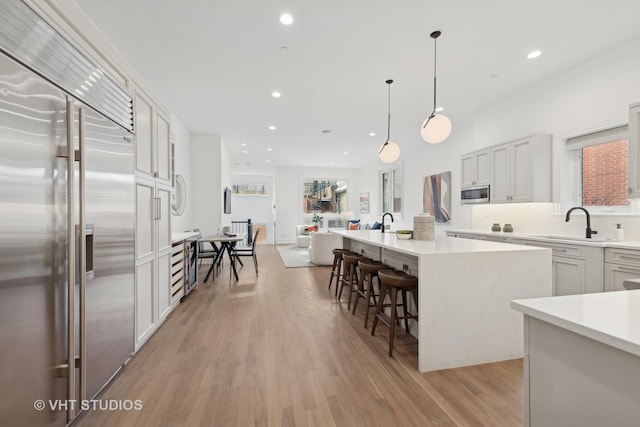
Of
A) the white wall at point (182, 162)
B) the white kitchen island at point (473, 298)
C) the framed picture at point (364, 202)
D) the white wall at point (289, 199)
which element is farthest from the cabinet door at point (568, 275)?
the white wall at point (289, 199)

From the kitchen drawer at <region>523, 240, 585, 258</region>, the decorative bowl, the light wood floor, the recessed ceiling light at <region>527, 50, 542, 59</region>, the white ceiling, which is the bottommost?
the light wood floor

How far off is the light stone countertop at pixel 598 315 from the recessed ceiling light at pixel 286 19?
272cm

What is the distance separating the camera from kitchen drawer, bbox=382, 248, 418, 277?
2.70m

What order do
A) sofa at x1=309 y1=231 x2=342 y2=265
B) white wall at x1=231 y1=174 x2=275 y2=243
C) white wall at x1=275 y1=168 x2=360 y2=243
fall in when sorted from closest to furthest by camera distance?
sofa at x1=309 y1=231 x2=342 y2=265 → white wall at x1=275 y1=168 x2=360 y2=243 → white wall at x1=231 y1=174 x2=275 y2=243

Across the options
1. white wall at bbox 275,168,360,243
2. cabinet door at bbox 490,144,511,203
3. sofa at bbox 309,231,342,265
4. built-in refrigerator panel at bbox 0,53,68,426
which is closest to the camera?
built-in refrigerator panel at bbox 0,53,68,426

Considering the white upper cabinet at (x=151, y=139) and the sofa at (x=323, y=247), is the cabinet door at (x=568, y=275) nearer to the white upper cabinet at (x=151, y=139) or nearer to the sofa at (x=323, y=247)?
the sofa at (x=323, y=247)

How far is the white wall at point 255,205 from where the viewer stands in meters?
11.5

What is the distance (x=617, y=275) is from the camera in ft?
8.70

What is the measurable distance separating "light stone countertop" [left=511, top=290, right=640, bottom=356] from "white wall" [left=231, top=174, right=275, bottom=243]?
35.2ft

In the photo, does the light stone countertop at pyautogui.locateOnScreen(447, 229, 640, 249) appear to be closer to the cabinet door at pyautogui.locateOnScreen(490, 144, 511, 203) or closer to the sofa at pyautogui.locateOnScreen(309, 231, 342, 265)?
the cabinet door at pyautogui.locateOnScreen(490, 144, 511, 203)

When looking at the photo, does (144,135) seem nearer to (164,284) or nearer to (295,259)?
(164,284)

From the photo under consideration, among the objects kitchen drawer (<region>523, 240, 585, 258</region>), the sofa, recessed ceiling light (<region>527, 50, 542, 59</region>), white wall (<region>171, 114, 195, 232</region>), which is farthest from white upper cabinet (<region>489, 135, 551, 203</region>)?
white wall (<region>171, 114, 195, 232</region>)

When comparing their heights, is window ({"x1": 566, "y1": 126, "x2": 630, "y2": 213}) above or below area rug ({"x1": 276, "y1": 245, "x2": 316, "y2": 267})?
above

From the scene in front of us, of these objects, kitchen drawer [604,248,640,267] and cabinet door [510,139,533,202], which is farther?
cabinet door [510,139,533,202]
